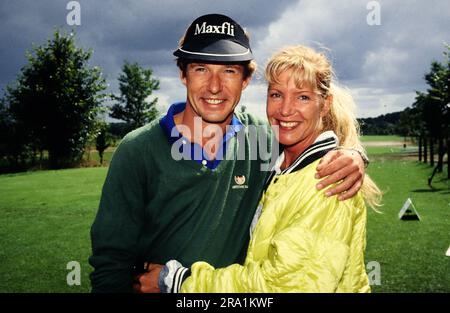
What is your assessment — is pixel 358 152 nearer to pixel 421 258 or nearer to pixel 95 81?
pixel 421 258

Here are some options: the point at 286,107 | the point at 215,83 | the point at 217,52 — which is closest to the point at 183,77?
the point at 215,83

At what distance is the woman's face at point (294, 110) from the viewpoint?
2.68m

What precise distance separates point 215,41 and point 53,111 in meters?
37.2

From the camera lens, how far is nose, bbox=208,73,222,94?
9.33ft

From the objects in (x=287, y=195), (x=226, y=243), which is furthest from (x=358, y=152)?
(x=226, y=243)

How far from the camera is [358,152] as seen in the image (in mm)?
2758

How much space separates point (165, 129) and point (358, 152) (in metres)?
1.27

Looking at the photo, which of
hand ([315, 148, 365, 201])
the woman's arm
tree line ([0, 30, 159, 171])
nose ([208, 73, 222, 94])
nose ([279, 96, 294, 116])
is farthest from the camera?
tree line ([0, 30, 159, 171])

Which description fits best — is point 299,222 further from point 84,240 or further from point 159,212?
point 84,240

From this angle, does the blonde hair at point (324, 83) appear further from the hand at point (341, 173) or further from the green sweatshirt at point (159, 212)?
the green sweatshirt at point (159, 212)

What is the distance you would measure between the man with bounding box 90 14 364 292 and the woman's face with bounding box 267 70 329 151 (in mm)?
312

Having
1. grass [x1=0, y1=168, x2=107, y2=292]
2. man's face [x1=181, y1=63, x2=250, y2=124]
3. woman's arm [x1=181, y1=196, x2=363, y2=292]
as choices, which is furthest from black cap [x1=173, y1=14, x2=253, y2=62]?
grass [x1=0, y1=168, x2=107, y2=292]

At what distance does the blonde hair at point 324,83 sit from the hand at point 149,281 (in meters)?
1.39

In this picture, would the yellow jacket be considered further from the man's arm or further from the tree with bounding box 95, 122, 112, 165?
the tree with bounding box 95, 122, 112, 165
